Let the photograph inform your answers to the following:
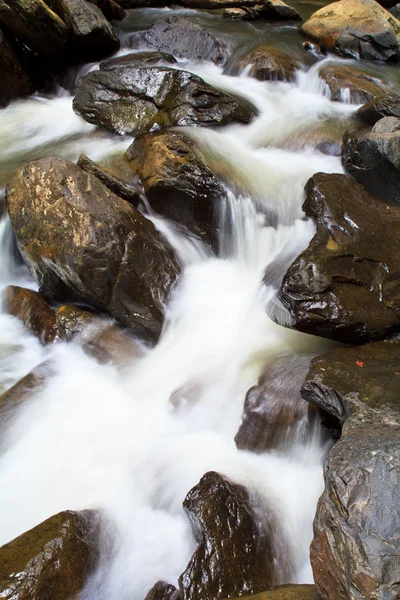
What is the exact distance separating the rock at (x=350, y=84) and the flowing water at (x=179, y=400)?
71.6 inches

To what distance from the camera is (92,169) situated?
17.6 ft

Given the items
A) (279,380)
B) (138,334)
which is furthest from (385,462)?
(138,334)

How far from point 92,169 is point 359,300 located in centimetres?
323

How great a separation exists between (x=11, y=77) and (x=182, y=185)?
5.18 m

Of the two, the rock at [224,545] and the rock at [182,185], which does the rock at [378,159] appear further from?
the rock at [224,545]

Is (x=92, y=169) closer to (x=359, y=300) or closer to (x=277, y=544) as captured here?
(x=359, y=300)

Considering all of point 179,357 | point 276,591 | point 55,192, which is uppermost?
point 55,192

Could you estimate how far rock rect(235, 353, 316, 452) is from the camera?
3.75 m

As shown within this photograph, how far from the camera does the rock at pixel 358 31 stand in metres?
10.1

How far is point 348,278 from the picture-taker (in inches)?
169

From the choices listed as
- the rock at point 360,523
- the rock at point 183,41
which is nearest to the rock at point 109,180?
the rock at point 360,523

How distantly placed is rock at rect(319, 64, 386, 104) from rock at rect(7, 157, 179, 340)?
17.8 feet

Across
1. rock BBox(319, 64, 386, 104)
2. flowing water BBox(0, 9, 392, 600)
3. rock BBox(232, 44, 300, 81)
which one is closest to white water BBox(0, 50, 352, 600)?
flowing water BBox(0, 9, 392, 600)

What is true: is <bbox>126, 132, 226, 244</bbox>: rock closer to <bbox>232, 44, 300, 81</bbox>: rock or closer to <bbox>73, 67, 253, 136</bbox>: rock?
<bbox>73, 67, 253, 136</bbox>: rock
